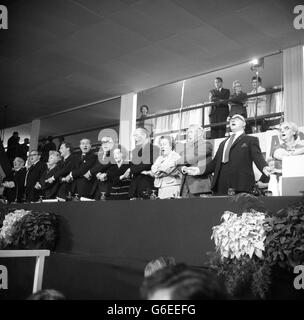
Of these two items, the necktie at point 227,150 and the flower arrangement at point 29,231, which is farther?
the flower arrangement at point 29,231

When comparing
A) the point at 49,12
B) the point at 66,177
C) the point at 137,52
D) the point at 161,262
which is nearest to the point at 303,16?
the point at 137,52

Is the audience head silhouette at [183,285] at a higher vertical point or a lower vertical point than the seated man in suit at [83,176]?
lower

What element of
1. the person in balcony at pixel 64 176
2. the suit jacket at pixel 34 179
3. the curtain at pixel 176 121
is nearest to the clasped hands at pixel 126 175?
the person in balcony at pixel 64 176

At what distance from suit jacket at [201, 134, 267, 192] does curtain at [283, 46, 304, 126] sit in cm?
227

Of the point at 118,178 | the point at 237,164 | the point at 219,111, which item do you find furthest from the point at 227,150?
the point at 219,111

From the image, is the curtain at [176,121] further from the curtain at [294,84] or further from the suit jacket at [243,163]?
the suit jacket at [243,163]

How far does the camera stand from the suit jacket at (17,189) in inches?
217

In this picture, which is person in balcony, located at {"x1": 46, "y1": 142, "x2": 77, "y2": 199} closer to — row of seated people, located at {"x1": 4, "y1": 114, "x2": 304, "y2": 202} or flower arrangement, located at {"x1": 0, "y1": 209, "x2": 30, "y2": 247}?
row of seated people, located at {"x1": 4, "y1": 114, "x2": 304, "y2": 202}

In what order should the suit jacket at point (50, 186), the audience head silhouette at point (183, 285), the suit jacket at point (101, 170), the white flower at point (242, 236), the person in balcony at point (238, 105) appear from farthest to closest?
1. the person in balcony at point (238, 105)
2. the suit jacket at point (50, 186)
3. the suit jacket at point (101, 170)
4. the white flower at point (242, 236)
5. the audience head silhouette at point (183, 285)

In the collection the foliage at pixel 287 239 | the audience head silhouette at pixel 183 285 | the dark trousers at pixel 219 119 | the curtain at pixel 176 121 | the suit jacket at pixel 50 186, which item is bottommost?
the audience head silhouette at pixel 183 285

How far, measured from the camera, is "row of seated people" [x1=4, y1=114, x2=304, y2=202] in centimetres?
317

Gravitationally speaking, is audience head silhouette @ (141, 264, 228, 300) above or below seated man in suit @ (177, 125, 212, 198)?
below

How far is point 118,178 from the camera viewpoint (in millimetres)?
4027

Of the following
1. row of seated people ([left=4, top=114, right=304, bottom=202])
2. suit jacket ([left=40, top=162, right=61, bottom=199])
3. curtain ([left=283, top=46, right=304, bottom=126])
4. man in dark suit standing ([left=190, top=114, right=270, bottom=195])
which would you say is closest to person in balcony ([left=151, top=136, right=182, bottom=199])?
row of seated people ([left=4, top=114, right=304, bottom=202])
